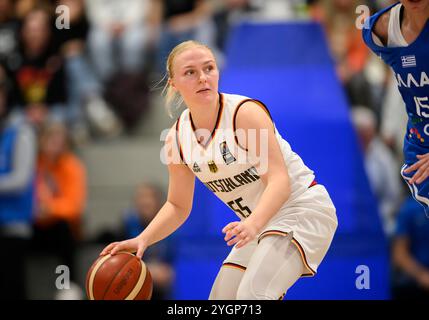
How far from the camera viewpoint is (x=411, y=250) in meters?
6.70

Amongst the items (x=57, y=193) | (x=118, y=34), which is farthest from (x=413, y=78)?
(x=57, y=193)

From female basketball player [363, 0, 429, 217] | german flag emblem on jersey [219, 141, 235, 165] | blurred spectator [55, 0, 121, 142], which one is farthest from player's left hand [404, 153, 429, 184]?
blurred spectator [55, 0, 121, 142]

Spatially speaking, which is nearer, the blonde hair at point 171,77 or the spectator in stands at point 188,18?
the blonde hair at point 171,77

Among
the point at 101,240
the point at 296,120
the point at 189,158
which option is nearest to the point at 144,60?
the point at 101,240

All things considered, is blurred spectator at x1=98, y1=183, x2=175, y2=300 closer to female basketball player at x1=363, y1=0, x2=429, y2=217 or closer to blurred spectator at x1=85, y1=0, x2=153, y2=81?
blurred spectator at x1=85, y1=0, x2=153, y2=81

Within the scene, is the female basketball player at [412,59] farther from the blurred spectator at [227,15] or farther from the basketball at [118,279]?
the blurred spectator at [227,15]

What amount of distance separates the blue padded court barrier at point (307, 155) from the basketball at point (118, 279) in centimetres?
65

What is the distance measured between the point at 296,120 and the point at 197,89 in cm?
185

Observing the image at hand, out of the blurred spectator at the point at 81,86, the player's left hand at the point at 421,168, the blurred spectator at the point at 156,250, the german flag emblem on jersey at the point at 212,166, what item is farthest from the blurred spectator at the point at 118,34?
the player's left hand at the point at 421,168

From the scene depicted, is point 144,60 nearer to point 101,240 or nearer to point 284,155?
point 101,240

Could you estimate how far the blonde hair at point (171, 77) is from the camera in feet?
11.8

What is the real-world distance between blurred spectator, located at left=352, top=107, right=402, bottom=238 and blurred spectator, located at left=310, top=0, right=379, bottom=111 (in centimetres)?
17

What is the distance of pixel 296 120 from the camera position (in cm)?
529

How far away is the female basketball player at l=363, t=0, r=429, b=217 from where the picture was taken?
141 inches
